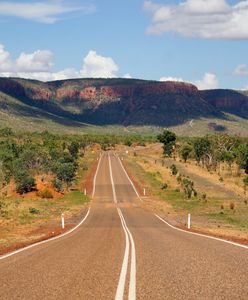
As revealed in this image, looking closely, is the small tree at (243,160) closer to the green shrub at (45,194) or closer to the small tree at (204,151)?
the small tree at (204,151)

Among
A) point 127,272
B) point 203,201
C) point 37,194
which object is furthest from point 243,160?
point 127,272

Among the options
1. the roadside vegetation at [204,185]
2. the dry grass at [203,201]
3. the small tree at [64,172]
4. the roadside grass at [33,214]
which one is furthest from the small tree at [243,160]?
the roadside grass at [33,214]

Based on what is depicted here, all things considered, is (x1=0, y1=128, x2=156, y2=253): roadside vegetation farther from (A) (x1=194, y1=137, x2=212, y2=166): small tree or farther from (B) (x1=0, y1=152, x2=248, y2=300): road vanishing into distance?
(A) (x1=194, y1=137, x2=212, y2=166): small tree

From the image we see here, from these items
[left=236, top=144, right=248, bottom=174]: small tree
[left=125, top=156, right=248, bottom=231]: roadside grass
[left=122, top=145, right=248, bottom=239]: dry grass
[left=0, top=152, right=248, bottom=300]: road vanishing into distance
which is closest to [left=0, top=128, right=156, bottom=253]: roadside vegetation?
[left=0, top=152, right=248, bottom=300]: road vanishing into distance

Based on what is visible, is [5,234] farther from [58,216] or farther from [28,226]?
[58,216]

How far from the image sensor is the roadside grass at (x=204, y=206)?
118 ft

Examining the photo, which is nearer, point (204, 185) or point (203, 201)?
point (203, 201)

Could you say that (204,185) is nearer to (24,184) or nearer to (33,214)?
(24,184)

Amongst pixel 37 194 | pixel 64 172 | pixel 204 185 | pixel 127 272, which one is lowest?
pixel 37 194

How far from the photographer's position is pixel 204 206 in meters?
47.2

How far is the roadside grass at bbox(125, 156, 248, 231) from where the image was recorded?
118 ft

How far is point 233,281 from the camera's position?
9.78 meters

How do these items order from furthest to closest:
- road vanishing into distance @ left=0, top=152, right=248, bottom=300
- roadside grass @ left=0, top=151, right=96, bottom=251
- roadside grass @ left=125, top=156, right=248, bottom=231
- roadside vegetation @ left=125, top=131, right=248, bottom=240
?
roadside vegetation @ left=125, top=131, right=248, bottom=240 → roadside grass @ left=125, top=156, right=248, bottom=231 → roadside grass @ left=0, top=151, right=96, bottom=251 → road vanishing into distance @ left=0, top=152, right=248, bottom=300

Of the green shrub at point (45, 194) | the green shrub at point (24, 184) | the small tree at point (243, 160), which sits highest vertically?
the small tree at point (243, 160)
